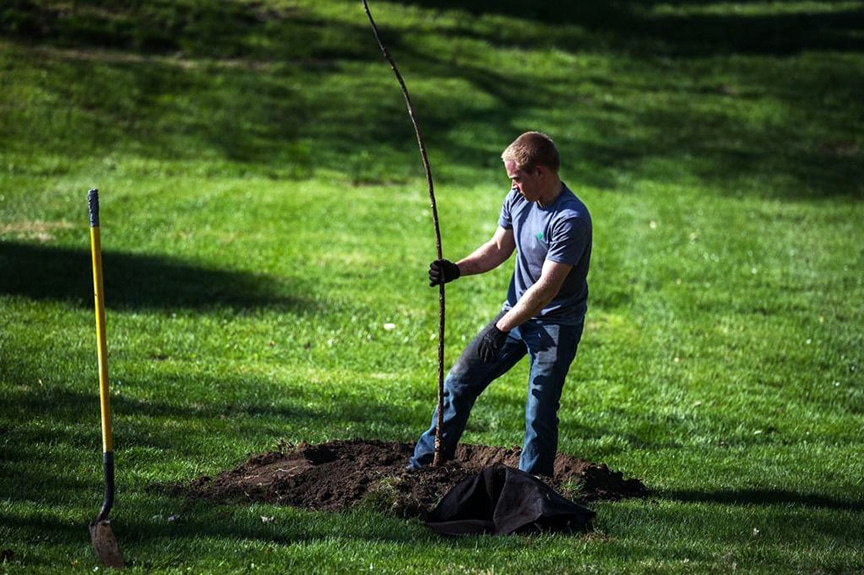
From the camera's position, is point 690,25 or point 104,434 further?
point 690,25

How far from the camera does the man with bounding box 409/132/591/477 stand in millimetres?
6199

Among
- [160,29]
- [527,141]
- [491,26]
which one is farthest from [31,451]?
[491,26]

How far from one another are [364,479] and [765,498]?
2.52 metres

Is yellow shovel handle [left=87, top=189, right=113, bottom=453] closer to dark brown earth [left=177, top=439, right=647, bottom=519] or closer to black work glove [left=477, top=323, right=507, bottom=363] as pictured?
dark brown earth [left=177, top=439, right=647, bottom=519]

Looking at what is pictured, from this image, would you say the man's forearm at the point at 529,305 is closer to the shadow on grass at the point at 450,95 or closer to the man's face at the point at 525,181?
the man's face at the point at 525,181

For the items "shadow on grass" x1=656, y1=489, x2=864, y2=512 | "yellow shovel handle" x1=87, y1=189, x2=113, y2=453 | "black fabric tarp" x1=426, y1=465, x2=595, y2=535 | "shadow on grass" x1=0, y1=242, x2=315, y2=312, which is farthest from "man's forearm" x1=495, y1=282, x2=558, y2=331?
"shadow on grass" x1=0, y1=242, x2=315, y2=312

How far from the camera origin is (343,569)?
5227 millimetres

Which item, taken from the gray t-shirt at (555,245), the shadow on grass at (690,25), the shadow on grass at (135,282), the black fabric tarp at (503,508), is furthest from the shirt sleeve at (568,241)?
the shadow on grass at (690,25)

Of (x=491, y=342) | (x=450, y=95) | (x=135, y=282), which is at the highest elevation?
(x=450, y=95)

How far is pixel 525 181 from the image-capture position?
245 inches

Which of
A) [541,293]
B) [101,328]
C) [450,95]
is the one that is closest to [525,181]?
[541,293]

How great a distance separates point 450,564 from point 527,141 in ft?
7.66

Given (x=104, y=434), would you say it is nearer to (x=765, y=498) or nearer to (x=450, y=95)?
(x=765, y=498)

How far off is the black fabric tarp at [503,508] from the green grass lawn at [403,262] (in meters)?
0.15
